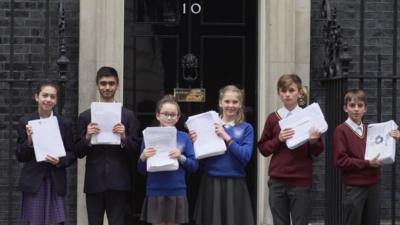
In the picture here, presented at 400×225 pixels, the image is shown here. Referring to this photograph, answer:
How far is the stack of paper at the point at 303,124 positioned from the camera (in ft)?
18.4

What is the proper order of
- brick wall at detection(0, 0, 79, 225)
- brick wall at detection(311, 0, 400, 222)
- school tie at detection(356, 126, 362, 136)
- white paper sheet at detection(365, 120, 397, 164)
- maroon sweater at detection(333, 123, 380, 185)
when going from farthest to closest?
brick wall at detection(311, 0, 400, 222) < brick wall at detection(0, 0, 79, 225) < school tie at detection(356, 126, 362, 136) < maroon sweater at detection(333, 123, 380, 185) < white paper sheet at detection(365, 120, 397, 164)

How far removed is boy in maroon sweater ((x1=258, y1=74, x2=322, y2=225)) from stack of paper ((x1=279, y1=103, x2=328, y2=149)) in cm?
6

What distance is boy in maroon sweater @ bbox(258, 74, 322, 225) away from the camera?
18.6 ft

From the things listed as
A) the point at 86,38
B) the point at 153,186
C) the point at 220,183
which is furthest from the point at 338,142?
the point at 86,38

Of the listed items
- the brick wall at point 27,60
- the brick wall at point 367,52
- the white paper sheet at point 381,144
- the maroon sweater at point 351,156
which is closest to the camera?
the white paper sheet at point 381,144

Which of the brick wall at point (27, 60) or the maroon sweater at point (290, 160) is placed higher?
the brick wall at point (27, 60)

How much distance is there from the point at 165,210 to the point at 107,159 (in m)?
0.63

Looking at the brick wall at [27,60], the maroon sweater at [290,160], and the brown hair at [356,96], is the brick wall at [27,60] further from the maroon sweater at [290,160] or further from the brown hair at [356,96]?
the brown hair at [356,96]

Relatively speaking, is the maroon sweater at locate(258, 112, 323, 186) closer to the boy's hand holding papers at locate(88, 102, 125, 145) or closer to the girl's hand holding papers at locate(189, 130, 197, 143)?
the girl's hand holding papers at locate(189, 130, 197, 143)

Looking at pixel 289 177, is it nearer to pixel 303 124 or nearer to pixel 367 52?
pixel 303 124

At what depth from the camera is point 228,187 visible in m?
5.68

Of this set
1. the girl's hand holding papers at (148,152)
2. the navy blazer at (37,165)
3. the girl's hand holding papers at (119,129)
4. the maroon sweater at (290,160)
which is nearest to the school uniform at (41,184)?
the navy blazer at (37,165)

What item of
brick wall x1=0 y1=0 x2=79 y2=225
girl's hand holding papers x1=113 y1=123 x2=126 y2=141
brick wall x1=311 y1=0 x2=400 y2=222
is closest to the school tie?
brick wall x1=311 y1=0 x2=400 y2=222

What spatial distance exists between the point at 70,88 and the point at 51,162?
186 cm
